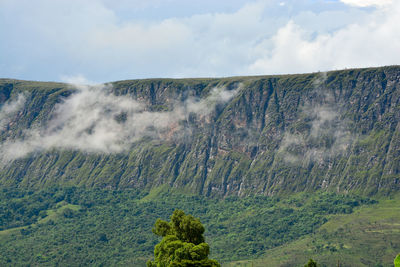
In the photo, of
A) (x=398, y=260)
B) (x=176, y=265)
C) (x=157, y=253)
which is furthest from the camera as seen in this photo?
(x=157, y=253)

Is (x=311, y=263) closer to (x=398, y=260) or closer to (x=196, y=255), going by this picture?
(x=196, y=255)

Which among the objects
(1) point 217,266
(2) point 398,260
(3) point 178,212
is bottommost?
(1) point 217,266

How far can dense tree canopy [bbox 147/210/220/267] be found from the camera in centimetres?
10044

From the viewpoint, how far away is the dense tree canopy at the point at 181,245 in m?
100

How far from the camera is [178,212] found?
111 meters

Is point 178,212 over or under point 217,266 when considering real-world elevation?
over

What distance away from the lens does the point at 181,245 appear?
339 feet

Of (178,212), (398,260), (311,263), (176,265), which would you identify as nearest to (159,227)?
(178,212)

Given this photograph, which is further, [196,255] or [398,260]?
[196,255]

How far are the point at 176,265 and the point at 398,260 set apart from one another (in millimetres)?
60991

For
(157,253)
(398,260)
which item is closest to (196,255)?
(157,253)

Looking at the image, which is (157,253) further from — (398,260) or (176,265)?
(398,260)

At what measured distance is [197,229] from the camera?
4318 inches

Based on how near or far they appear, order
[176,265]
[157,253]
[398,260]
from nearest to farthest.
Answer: [398,260] → [176,265] → [157,253]
